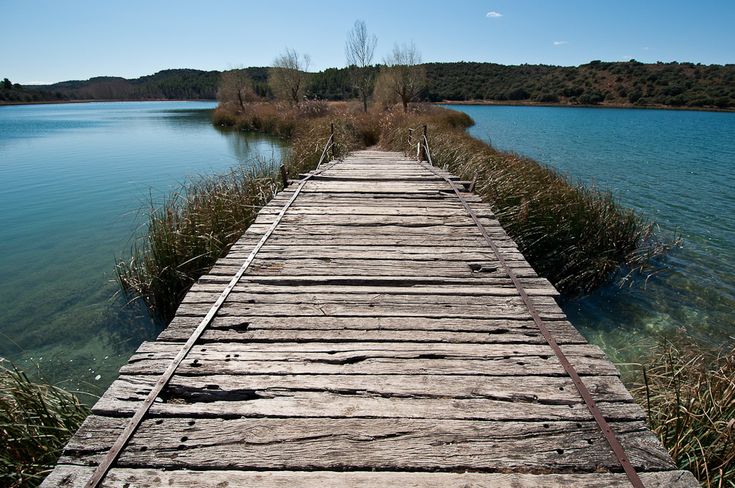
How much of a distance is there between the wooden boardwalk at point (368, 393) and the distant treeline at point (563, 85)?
121ft

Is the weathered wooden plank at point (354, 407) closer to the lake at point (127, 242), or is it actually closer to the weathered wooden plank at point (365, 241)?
the weathered wooden plank at point (365, 241)

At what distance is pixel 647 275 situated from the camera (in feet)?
21.8

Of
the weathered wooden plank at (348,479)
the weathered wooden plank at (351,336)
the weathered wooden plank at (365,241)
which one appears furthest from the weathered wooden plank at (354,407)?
the weathered wooden plank at (365,241)

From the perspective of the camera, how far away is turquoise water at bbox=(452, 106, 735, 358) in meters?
5.47

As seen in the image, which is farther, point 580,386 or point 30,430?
point 30,430

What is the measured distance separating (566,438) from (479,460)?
0.41 m

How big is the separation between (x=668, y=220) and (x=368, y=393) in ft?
34.5

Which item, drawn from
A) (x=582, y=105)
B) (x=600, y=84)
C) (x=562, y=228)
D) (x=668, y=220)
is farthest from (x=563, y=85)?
(x=562, y=228)

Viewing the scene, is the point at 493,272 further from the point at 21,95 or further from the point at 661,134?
the point at 21,95

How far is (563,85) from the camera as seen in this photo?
222ft

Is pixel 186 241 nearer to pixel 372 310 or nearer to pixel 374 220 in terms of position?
pixel 374 220

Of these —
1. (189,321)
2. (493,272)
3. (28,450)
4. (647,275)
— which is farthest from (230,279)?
(647,275)

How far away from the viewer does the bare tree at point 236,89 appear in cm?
3397

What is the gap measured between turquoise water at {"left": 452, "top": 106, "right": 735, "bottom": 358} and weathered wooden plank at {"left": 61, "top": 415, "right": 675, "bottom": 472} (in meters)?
2.92
